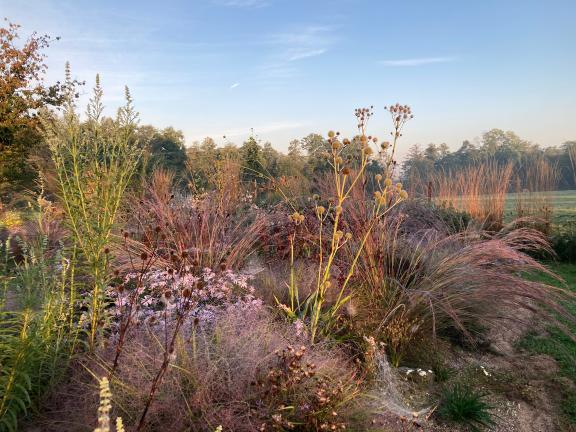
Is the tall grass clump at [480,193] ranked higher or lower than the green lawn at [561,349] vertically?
higher

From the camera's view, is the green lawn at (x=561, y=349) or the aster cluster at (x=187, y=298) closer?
the green lawn at (x=561, y=349)

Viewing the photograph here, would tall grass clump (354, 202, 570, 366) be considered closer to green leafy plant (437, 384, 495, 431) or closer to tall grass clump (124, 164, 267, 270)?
green leafy plant (437, 384, 495, 431)

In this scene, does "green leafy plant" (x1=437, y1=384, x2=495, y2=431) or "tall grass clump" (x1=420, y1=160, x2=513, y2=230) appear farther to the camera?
"tall grass clump" (x1=420, y1=160, x2=513, y2=230)

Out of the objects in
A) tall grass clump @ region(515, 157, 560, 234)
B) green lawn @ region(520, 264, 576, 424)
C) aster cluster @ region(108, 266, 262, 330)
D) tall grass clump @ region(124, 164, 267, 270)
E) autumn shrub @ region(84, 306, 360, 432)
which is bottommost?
green lawn @ region(520, 264, 576, 424)

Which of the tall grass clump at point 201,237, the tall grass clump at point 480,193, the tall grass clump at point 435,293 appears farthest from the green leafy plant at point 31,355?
the tall grass clump at point 480,193

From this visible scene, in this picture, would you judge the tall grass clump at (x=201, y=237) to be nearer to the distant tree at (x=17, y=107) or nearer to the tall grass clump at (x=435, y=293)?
the tall grass clump at (x=435, y=293)

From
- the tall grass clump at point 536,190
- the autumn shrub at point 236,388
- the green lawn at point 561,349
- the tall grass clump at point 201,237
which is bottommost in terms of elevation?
the green lawn at point 561,349

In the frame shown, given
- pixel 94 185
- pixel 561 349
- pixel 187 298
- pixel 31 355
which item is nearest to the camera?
pixel 31 355

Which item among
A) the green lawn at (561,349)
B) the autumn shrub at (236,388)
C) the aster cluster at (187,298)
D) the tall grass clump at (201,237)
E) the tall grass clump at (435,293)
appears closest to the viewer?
the autumn shrub at (236,388)

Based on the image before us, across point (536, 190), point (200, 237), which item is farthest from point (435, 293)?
point (536, 190)

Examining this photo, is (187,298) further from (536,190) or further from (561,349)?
(536,190)

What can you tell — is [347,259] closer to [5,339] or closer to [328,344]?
[328,344]

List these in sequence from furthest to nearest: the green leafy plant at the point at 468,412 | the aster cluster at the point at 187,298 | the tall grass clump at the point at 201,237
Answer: the tall grass clump at the point at 201,237, the aster cluster at the point at 187,298, the green leafy plant at the point at 468,412

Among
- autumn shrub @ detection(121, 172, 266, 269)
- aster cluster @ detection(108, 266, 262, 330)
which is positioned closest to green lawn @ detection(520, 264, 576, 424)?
aster cluster @ detection(108, 266, 262, 330)
